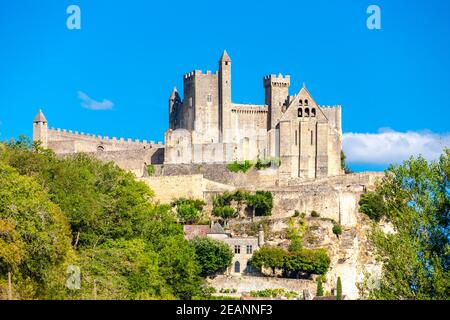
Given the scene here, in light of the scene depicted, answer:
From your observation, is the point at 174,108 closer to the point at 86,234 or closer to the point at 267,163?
the point at 267,163

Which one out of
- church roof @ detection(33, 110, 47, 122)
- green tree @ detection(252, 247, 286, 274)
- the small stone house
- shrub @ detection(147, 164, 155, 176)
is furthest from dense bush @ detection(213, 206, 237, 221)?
church roof @ detection(33, 110, 47, 122)

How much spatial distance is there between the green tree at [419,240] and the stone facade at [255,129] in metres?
43.9

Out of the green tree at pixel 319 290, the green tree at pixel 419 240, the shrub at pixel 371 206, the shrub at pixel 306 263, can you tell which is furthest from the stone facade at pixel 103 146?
the green tree at pixel 419 240

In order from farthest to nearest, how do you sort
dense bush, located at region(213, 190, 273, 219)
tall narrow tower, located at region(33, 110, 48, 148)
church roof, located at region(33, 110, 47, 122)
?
church roof, located at region(33, 110, 47, 122)
tall narrow tower, located at region(33, 110, 48, 148)
dense bush, located at region(213, 190, 273, 219)

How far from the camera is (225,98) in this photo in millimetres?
93875

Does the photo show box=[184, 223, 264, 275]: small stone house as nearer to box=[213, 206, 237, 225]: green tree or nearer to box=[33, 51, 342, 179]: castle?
box=[213, 206, 237, 225]: green tree

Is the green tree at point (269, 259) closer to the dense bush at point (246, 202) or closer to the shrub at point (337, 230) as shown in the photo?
the shrub at point (337, 230)

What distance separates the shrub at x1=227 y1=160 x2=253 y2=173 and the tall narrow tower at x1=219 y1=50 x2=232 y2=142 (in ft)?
27.6

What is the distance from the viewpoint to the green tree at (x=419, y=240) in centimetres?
3684

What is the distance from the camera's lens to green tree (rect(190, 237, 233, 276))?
63.6 m

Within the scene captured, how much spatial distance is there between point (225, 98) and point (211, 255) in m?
32.0

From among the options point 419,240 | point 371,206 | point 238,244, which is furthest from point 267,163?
point 419,240
